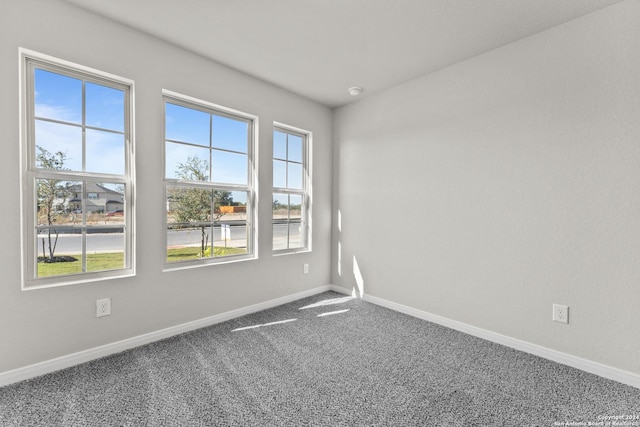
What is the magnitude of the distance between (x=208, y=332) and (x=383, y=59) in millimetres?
3065

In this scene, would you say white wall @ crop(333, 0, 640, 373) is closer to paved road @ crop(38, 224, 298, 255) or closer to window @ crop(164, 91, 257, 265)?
window @ crop(164, 91, 257, 265)

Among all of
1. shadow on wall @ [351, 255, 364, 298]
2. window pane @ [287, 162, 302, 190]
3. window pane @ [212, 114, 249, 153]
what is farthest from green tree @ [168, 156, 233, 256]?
shadow on wall @ [351, 255, 364, 298]

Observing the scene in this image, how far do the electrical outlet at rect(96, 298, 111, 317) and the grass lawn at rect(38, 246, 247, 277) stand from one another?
25 cm

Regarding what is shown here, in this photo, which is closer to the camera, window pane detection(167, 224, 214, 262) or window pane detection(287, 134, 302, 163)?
window pane detection(167, 224, 214, 262)

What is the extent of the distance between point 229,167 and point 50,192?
143 centimetres

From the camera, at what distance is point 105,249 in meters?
2.29

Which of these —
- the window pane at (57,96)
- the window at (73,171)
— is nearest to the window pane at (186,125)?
the window at (73,171)

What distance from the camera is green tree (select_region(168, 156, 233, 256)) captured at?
269 cm

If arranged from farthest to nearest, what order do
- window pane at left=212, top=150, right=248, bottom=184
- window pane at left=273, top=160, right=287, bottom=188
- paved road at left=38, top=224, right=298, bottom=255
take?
window pane at left=273, top=160, right=287, bottom=188 → window pane at left=212, top=150, right=248, bottom=184 → paved road at left=38, top=224, right=298, bottom=255

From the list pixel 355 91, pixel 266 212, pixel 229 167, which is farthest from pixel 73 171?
pixel 355 91

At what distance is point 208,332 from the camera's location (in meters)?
2.65

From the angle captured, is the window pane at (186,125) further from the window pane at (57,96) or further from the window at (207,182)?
the window pane at (57,96)

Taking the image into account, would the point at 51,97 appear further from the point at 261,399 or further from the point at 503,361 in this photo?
the point at 503,361

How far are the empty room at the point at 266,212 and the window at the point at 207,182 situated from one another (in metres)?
0.02
